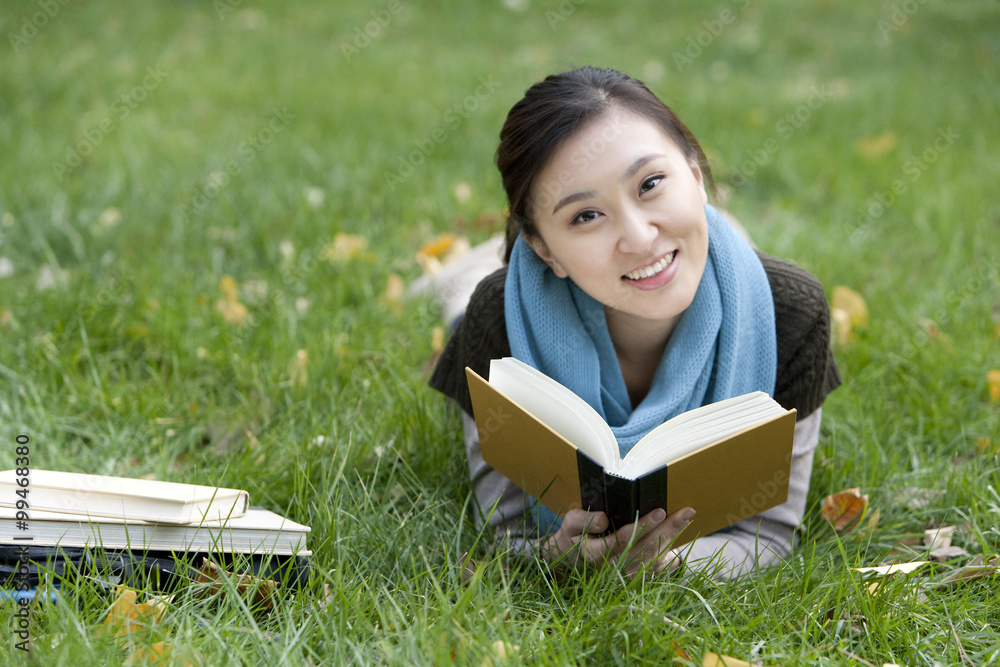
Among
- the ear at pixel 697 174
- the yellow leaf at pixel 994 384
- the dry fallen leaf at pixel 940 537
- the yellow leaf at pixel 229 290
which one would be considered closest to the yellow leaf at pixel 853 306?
the yellow leaf at pixel 994 384

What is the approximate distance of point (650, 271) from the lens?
1.67 m

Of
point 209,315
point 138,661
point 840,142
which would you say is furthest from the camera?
point 840,142

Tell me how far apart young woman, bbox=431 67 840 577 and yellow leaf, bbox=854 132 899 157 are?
2669 millimetres

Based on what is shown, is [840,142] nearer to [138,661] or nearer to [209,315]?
[209,315]

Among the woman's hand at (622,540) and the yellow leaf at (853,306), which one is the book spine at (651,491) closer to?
the woman's hand at (622,540)

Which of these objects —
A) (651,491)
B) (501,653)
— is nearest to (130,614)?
(501,653)

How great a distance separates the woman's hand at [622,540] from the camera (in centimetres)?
159

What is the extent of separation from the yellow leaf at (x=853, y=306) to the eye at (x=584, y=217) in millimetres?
1407

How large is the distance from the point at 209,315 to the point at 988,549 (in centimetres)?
215

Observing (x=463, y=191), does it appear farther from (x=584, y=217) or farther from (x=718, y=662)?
(x=718, y=662)

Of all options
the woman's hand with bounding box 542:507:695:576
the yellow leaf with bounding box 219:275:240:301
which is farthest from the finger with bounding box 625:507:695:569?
the yellow leaf with bounding box 219:275:240:301

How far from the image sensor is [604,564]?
1.58 m

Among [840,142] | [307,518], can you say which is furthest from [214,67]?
[307,518]

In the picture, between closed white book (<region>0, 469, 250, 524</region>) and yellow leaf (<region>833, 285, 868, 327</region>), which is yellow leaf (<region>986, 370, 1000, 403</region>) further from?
closed white book (<region>0, 469, 250, 524</region>)
